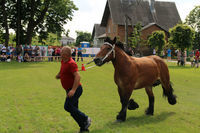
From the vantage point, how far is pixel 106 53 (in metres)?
5.59

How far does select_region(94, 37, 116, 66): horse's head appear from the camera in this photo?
5449 mm

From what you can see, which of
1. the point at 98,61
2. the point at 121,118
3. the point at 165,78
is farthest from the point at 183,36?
the point at 98,61

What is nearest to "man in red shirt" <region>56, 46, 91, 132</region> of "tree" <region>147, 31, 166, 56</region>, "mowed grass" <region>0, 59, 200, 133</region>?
"mowed grass" <region>0, 59, 200, 133</region>

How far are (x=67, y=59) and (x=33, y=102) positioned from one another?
3.85m

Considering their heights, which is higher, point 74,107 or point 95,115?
point 74,107

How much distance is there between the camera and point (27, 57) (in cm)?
2947

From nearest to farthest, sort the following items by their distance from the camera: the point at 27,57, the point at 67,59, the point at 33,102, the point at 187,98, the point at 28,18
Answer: the point at 67,59
the point at 33,102
the point at 187,98
the point at 27,57
the point at 28,18

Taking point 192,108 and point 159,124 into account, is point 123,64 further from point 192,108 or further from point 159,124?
point 192,108

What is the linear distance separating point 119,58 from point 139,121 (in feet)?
5.52

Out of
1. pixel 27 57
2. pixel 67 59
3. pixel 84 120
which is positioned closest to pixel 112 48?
pixel 67 59

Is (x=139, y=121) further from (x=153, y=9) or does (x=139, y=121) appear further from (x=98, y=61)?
(x=153, y=9)

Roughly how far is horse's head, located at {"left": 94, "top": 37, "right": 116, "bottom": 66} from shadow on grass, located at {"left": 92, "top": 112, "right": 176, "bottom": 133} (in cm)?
149

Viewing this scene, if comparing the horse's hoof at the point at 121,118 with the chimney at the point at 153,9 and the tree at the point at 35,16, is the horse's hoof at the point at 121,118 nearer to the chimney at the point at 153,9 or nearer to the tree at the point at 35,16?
the tree at the point at 35,16

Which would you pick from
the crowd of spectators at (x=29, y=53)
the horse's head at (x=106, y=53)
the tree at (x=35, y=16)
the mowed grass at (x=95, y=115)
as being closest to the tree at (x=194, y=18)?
the tree at (x=35, y=16)
